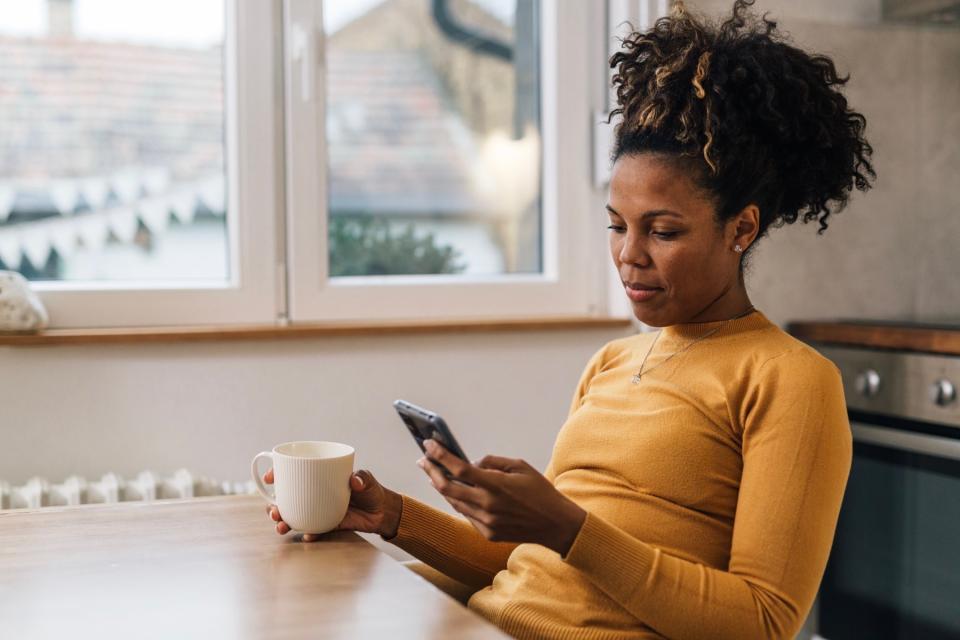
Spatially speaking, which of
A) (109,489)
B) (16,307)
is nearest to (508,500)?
(109,489)

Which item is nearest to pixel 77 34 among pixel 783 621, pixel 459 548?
pixel 459 548

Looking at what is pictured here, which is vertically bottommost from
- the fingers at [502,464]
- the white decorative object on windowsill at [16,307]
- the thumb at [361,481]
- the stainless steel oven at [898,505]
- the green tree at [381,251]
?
the stainless steel oven at [898,505]

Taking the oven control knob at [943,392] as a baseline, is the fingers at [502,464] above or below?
above

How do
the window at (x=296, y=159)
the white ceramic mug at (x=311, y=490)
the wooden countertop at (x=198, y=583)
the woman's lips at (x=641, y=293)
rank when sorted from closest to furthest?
the wooden countertop at (x=198, y=583) → the white ceramic mug at (x=311, y=490) → the woman's lips at (x=641, y=293) → the window at (x=296, y=159)

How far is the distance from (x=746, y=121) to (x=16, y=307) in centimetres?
133

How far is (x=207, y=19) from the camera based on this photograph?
2.09 m

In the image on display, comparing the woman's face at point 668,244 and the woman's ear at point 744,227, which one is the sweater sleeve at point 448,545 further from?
the woman's ear at point 744,227

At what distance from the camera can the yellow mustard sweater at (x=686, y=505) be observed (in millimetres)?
1031

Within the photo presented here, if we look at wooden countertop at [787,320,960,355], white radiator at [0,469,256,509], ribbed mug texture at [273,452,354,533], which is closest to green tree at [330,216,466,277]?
white radiator at [0,469,256,509]

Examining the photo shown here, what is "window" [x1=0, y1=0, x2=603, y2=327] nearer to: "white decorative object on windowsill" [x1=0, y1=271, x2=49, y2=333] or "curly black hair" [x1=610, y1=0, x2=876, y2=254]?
"white decorative object on windowsill" [x1=0, y1=271, x2=49, y2=333]

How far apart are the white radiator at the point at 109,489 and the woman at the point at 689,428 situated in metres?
0.71

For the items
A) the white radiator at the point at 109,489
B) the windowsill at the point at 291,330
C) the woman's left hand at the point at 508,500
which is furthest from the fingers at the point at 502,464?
the windowsill at the point at 291,330

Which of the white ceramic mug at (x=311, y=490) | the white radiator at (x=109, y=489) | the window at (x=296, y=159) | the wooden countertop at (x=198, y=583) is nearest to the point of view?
the wooden countertop at (x=198, y=583)

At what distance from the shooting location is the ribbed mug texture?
111 centimetres
